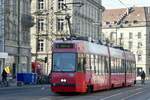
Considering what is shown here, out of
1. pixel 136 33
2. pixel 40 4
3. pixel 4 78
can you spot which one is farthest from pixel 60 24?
pixel 136 33

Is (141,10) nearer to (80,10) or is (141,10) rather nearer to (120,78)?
(80,10)

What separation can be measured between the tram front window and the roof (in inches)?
4458

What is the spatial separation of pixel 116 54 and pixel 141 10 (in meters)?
105

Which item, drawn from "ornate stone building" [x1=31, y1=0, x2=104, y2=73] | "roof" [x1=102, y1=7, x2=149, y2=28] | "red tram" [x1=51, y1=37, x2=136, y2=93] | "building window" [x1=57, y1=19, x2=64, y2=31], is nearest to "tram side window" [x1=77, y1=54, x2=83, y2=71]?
"red tram" [x1=51, y1=37, x2=136, y2=93]

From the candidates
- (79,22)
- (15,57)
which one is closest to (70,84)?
(15,57)

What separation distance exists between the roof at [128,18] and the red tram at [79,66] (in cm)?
10604

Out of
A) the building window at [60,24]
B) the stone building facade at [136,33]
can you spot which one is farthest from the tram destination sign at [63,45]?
the stone building facade at [136,33]

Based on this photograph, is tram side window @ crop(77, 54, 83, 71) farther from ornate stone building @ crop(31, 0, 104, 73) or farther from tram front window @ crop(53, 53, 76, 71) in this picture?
ornate stone building @ crop(31, 0, 104, 73)

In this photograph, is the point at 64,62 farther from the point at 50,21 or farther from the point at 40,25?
the point at 40,25

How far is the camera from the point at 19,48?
2662 inches

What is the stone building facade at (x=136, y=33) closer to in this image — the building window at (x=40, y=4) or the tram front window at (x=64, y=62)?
the building window at (x=40, y=4)

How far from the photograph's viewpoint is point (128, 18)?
148000 millimetres

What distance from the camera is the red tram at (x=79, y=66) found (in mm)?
31375

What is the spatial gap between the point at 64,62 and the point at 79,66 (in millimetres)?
979
